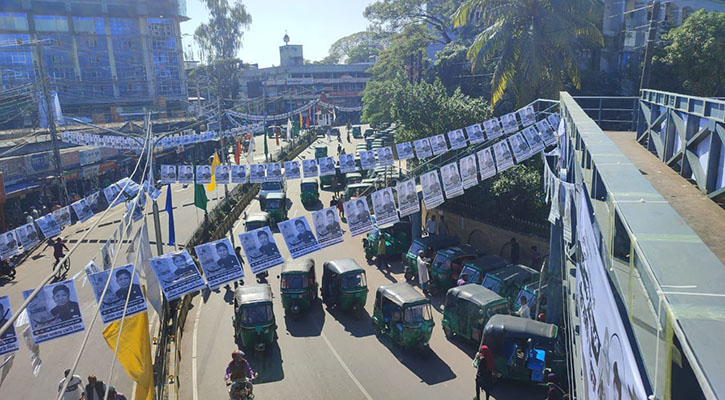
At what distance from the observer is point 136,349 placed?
8703mm

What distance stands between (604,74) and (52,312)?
2925 centimetres

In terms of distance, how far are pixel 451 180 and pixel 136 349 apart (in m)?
9.84

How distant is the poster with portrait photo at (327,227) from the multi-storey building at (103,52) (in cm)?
5447

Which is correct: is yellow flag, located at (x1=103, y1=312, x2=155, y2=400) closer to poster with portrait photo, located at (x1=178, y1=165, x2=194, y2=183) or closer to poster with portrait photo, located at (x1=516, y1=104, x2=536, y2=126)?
poster with portrait photo, located at (x1=178, y1=165, x2=194, y2=183)

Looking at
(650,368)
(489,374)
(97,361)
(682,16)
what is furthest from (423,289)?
(682,16)

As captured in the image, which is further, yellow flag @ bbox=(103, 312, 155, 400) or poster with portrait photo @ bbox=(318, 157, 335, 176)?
poster with portrait photo @ bbox=(318, 157, 335, 176)

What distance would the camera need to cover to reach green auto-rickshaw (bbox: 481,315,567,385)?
11.3 m

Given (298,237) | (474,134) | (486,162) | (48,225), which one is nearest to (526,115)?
(474,134)

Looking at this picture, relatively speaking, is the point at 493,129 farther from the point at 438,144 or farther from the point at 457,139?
the point at 438,144

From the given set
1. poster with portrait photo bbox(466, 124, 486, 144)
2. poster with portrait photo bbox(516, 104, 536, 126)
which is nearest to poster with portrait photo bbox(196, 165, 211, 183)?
poster with portrait photo bbox(466, 124, 486, 144)

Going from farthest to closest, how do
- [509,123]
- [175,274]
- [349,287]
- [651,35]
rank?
[509,123] → [349,287] → [651,35] → [175,274]

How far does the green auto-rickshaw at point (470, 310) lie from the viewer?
13219 millimetres

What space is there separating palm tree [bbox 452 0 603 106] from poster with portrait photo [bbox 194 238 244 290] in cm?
1542

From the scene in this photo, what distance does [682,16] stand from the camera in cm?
3256
